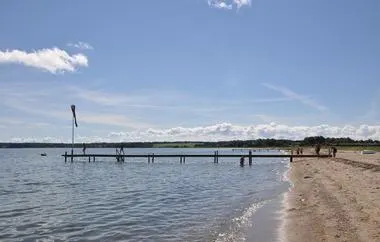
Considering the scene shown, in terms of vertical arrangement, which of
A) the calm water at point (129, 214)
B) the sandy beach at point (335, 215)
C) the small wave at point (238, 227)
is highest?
the sandy beach at point (335, 215)

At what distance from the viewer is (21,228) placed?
52.2 feet

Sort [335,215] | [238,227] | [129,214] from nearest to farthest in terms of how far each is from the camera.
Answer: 1. [335,215]
2. [238,227]
3. [129,214]

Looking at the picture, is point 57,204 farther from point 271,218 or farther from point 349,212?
point 349,212

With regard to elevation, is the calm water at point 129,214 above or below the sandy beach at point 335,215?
below

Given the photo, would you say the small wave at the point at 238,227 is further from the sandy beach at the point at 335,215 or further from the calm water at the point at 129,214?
the sandy beach at the point at 335,215

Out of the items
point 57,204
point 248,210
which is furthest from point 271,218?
point 57,204

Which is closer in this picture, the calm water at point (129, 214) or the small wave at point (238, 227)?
the small wave at point (238, 227)

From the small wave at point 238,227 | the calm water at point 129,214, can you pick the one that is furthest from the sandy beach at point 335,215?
the calm water at point 129,214

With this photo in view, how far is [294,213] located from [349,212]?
2578 mm

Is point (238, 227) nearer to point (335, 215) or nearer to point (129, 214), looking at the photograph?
point (335, 215)

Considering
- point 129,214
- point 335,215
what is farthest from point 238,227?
point 129,214

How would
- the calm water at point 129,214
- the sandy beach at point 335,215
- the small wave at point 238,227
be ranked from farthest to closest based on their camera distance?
the calm water at point 129,214
the small wave at point 238,227
the sandy beach at point 335,215

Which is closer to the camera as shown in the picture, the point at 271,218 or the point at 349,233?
the point at 349,233

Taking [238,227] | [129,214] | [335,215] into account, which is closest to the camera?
[335,215]
